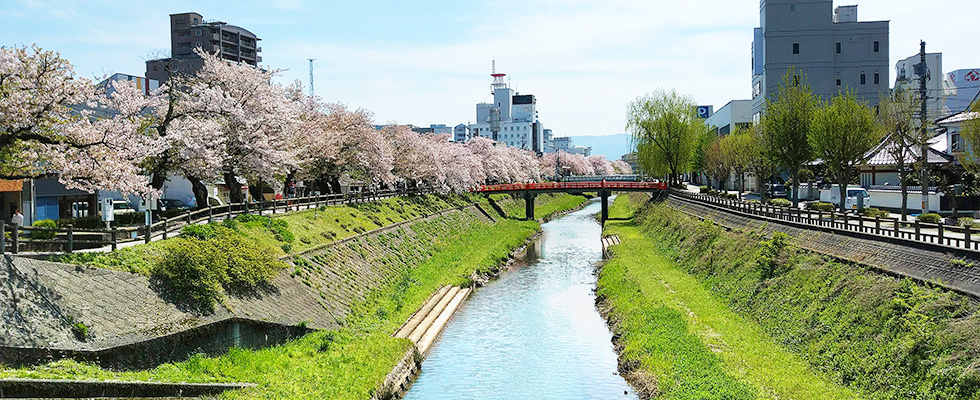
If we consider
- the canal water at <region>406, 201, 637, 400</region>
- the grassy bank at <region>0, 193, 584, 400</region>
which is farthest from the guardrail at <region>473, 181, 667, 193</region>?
the grassy bank at <region>0, 193, 584, 400</region>

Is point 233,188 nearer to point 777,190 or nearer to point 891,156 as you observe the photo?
point 891,156

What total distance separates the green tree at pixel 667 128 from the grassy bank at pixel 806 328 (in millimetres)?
41322

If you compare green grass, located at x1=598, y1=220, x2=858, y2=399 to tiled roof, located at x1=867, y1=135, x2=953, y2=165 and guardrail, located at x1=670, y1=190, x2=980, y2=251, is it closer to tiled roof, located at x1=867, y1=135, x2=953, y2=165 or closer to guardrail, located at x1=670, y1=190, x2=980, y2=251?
guardrail, located at x1=670, y1=190, x2=980, y2=251

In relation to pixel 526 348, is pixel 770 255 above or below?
above

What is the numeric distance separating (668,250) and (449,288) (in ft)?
61.4

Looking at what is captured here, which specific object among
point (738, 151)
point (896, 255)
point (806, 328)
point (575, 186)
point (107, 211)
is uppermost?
point (738, 151)

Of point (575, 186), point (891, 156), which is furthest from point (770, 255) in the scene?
point (575, 186)

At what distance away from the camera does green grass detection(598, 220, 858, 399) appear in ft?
63.3

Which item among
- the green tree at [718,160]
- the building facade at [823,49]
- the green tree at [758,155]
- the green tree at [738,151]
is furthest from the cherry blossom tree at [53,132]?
the building facade at [823,49]

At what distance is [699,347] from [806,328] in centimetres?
367

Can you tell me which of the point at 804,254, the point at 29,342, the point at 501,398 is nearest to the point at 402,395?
the point at 501,398

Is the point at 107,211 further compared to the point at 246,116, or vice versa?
the point at 246,116

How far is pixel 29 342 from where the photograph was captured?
1614 centimetres

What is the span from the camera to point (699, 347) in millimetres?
23359
